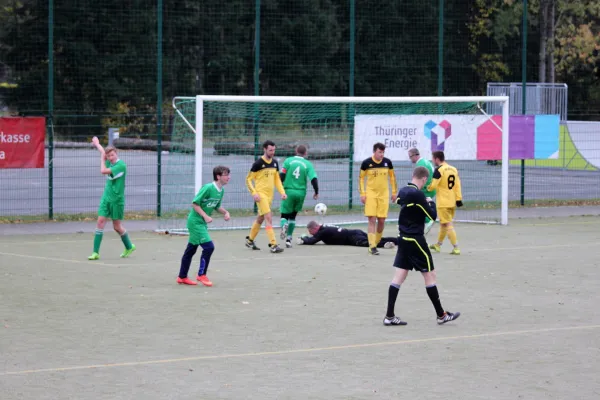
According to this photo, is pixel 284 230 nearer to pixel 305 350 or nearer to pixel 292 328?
pixel 292 328

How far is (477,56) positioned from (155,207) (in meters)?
12.8

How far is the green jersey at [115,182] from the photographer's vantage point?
53.1ft

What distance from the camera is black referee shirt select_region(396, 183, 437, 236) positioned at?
36.3ft

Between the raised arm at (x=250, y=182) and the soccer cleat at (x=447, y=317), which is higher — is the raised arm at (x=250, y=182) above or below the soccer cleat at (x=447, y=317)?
above

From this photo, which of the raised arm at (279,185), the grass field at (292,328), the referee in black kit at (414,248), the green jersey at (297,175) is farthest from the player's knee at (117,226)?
the referee in black kit at (414,248)

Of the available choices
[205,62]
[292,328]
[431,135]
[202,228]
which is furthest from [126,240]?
[205,62]

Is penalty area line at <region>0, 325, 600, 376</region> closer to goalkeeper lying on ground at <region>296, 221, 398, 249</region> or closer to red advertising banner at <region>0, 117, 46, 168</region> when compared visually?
goalkeeper lying on ground at <region>296, 221, 398, 249</region>

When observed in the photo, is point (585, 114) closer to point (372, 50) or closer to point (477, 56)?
point (477, 56)

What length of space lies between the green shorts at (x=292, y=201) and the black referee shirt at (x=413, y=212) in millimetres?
7337

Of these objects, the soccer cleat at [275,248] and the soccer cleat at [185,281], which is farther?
the soccer cleat at [275,248]

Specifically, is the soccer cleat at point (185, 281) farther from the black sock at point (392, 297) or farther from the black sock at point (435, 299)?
the black sock at point (435, 299)

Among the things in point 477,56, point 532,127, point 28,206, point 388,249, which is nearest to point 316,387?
point 388,249

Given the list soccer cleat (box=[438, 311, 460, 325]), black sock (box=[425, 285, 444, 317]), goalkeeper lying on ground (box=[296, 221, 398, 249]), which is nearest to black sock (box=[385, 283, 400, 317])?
black sock (box=[425, 285, 444, 317])

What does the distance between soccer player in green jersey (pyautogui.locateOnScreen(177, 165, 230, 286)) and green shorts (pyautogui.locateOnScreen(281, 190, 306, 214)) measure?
455 cm
